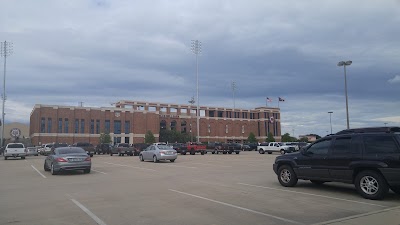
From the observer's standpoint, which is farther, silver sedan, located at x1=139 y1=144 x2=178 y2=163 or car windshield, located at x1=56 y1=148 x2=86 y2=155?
silver sedan, located at x1=139 y1=144 x2=178 y2=163

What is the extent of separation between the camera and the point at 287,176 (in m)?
12.4

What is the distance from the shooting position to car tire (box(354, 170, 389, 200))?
9.62 meters

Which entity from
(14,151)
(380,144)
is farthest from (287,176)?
(14,151)

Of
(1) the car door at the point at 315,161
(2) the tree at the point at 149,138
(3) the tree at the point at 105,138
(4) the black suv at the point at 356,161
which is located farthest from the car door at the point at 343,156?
(2) the tree at the point at 149,138

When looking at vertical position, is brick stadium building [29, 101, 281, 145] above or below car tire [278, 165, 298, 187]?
above

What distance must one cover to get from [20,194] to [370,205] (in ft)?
34.0

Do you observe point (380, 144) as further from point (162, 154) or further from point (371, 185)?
point (162, 154)

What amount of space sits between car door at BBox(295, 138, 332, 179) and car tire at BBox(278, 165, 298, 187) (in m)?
0.25

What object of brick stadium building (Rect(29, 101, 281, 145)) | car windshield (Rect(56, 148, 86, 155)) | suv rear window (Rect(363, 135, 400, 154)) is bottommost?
car windshield (Rect(56, 148, 86, 155))

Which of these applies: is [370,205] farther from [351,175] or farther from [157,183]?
[157,183]

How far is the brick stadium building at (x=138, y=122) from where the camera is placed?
105 meters

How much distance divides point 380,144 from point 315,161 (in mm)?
2136

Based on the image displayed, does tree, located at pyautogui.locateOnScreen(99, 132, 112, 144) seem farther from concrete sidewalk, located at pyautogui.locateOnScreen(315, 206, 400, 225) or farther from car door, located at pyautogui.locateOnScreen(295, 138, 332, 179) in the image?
concrete sidewalk, located at pyautogui.locateOnScreen(315, 206, 400, 225)

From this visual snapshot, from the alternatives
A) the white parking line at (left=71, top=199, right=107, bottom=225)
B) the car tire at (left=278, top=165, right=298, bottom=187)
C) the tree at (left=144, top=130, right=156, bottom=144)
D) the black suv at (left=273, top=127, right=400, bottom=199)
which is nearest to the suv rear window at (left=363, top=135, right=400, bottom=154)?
the black suv at (left=273, top=127, right=400, bottom=199)
